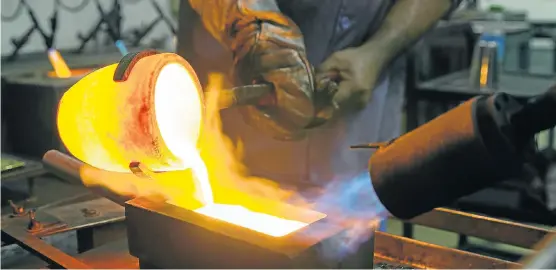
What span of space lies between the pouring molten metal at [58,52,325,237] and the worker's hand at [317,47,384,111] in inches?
11.7

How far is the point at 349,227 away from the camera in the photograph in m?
0.74

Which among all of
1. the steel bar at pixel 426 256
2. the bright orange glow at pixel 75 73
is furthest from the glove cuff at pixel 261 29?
the bright orange glow at pixel 75 73

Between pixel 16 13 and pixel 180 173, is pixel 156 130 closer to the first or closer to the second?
pixel 180 173

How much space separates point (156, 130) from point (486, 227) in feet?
1.86

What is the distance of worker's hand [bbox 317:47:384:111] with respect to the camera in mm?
1102

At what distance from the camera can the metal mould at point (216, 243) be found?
69 cm

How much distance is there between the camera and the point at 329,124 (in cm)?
125

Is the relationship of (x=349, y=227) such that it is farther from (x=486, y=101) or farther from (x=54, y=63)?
(x=54, y=63)

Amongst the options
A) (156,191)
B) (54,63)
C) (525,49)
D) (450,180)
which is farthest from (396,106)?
(525,49)

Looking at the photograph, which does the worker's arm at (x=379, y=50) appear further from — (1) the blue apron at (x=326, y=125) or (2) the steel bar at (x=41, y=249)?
(2) the steel bar at (x=41, y=249)

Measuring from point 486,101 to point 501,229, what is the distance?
469mm

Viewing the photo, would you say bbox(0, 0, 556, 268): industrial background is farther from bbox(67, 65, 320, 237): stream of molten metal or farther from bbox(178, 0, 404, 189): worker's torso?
bbox(178, 0, 404, 189): worker's torso

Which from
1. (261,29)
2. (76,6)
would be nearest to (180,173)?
(261,29)

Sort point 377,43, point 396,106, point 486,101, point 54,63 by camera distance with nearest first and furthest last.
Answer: point 486,101
point 377,43
point 396,106
point 54,63
